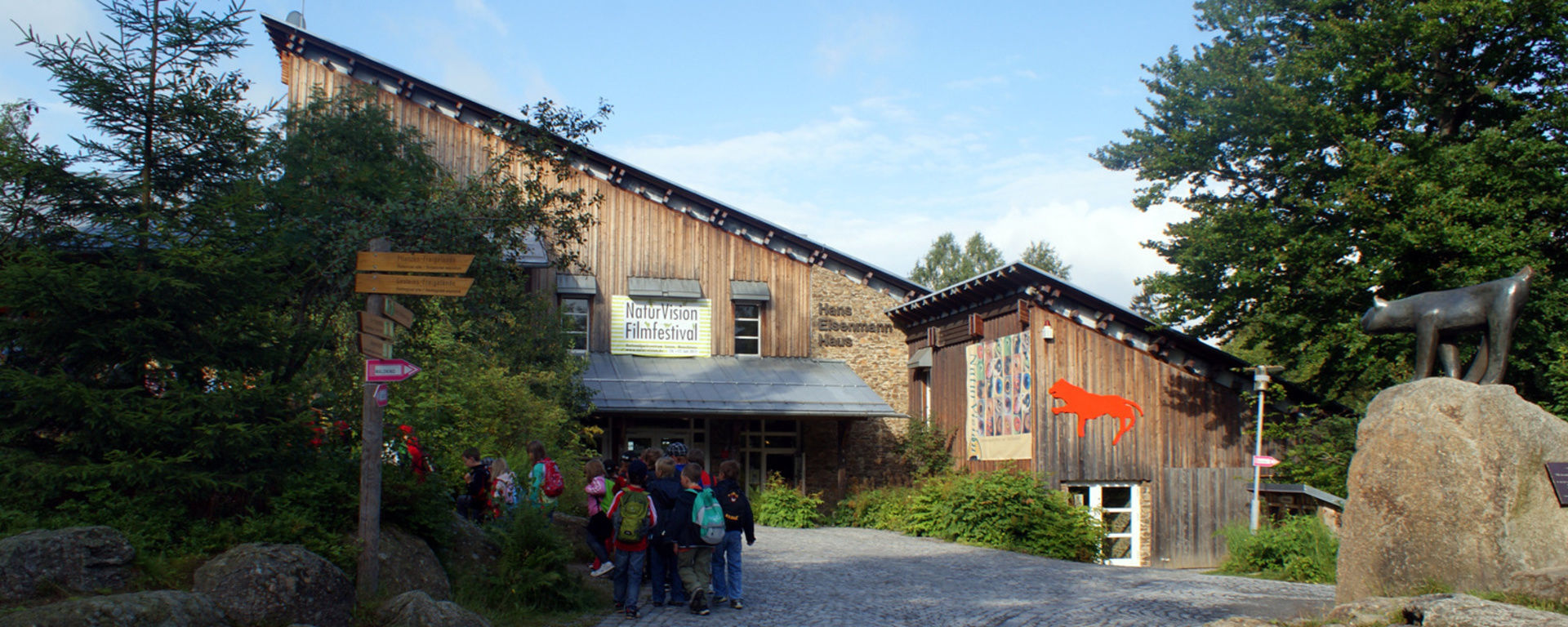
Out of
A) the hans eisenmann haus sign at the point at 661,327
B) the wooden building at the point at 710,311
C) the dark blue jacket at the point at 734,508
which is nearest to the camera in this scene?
the dark blue jacket at the point at 734,508

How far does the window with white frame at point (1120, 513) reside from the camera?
1925 cm

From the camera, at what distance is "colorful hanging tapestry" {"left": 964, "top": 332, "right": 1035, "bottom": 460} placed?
19406mm

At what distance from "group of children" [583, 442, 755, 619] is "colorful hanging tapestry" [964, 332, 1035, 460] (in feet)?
33.2

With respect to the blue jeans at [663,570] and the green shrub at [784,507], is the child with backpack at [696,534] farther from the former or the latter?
the green shrub at [784,507]

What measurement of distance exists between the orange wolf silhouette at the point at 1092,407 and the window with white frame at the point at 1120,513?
93 centimetres

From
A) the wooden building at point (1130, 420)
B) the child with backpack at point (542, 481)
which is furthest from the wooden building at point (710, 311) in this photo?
the child with backpack at point (542, 481)

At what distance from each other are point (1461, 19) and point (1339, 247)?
3793 millimetres

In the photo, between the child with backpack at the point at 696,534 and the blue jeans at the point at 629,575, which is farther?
the child with backpack at the point at 696,534

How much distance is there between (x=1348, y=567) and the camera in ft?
31.6

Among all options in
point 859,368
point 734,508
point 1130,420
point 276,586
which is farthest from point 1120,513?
point 276,586

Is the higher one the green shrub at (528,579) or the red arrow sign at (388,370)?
the red arrow sign at (388,370)

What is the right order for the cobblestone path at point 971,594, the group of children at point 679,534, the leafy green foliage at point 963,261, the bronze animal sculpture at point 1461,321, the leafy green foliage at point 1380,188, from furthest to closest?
the leafy green foliage at point 963,261 < the leafy green foliage at point 1380,188 < the bronze animal sculpture at point 1461,321 < the group of children at point 679,534 < the cobblestone path at point 971,594

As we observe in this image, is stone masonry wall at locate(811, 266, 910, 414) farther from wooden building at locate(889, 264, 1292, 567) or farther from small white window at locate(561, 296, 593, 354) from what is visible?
wooden building at locate(889, 264, 1292, 567)

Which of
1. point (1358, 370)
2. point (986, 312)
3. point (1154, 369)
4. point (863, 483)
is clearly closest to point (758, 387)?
point (863, 483)
